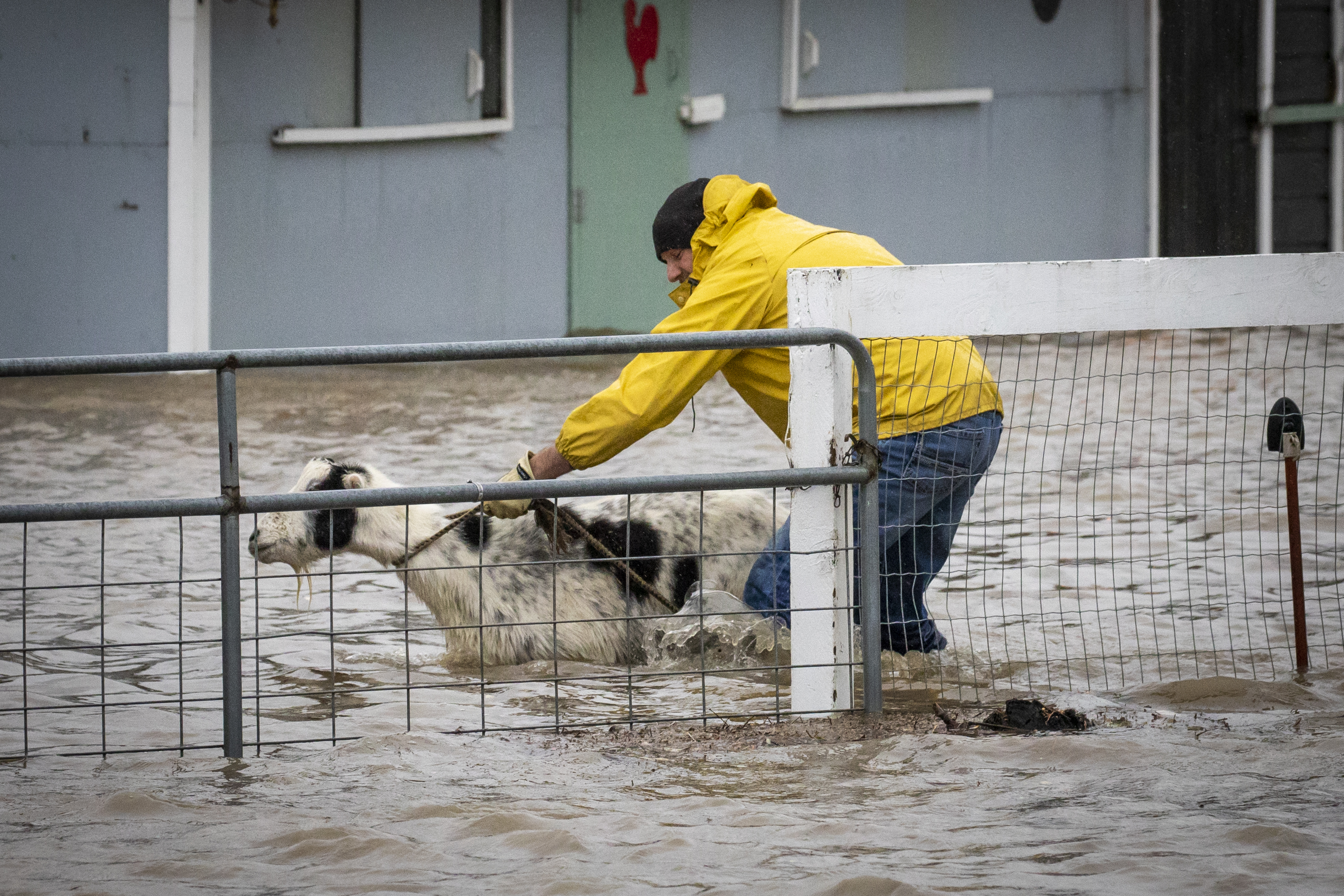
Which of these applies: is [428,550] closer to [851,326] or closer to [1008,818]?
[851,326]

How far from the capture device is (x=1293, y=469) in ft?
15.1

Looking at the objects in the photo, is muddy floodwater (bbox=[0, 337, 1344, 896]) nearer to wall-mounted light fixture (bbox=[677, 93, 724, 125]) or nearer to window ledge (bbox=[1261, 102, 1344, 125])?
wall-mounted light fixture (bbox=[677, 93, 724, 125])

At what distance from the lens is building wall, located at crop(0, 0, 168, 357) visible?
1140cm

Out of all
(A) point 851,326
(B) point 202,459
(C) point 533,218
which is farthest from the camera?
(C) point 533,218

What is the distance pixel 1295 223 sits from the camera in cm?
1344

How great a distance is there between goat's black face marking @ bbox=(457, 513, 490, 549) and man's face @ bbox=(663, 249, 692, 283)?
1.10 meters

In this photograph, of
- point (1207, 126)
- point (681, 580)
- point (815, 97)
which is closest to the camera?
point (681, 580)

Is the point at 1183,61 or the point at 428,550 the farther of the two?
the point at 1183,61

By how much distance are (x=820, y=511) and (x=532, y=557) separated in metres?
1.44

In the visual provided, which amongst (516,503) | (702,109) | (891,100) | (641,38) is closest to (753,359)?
(516,503)

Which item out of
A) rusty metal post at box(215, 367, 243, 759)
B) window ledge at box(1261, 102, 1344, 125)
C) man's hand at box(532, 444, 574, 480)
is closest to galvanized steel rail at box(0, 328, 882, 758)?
rusty metal post at box(215, 367, 243, 759)

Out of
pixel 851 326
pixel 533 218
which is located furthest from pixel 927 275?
pixel 533 218

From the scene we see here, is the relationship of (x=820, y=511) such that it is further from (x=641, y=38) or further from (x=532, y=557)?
(x=641, y=38)

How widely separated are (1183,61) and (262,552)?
10618 mm
